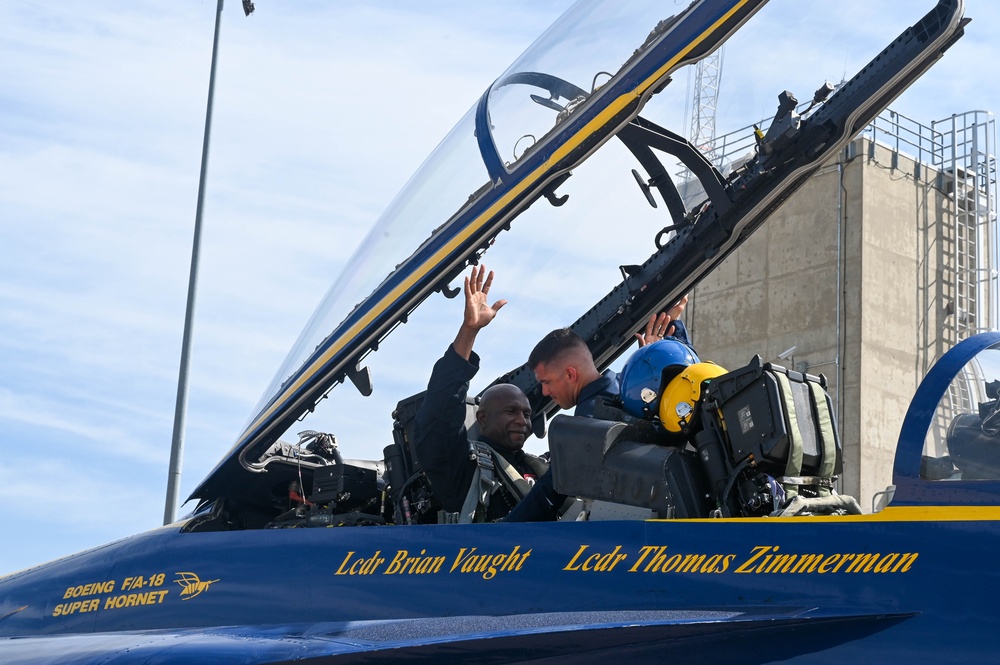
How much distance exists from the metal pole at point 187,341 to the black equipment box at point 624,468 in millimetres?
8857

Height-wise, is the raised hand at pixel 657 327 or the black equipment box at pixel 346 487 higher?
the raised hand at pixel 657 327

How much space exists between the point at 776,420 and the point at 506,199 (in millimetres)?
1824

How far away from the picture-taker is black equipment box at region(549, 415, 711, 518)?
14.1ft

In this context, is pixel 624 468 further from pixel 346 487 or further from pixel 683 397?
pixel 346 487

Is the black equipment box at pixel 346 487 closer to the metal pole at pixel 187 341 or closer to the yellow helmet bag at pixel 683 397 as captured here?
the yellow helmet bag at pixel 683 397

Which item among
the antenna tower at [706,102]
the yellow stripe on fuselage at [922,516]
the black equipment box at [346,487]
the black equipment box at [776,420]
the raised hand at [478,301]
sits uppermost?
the antenna tower at [706,102]

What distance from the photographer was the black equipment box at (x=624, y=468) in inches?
169

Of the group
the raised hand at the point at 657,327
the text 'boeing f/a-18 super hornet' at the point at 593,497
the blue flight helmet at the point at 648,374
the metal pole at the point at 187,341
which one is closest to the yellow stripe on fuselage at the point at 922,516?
the text 'boeing f/a-18 super hornet' at the point at 593,497

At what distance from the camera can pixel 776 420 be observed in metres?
4.16

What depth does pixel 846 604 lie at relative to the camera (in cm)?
353

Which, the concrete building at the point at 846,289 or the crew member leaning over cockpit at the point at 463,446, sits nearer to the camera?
the crew member leaning over cockpit at the point at 463,446

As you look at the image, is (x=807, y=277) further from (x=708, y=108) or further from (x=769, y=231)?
(x=708, y=108)

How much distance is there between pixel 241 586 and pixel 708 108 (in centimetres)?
323

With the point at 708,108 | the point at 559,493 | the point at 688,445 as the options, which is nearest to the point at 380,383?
the point at 559,493
